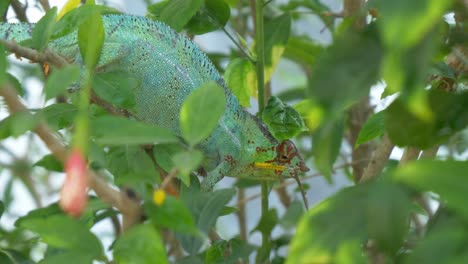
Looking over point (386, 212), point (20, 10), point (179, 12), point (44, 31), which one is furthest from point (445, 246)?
point (20, 10)

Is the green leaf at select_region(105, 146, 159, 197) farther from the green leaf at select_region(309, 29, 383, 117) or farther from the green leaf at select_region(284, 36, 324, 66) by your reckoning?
the green leaf at select_region(284, 36, 324, 66)

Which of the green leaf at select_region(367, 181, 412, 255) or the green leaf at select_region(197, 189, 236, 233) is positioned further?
the green leaf at select_region(197, 189, 236, 233)

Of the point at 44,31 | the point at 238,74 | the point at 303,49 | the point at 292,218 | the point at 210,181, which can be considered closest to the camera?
the point at 292,218

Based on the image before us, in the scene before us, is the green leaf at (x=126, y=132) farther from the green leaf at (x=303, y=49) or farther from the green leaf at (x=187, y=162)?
the green leaf at (x=303, y=49)

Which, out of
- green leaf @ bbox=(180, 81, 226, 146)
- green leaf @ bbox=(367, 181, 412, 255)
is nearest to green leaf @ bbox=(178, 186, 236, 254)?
green leaf @ bbox=(180, 81, 226, 146)

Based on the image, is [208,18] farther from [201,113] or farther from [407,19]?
[407,19]

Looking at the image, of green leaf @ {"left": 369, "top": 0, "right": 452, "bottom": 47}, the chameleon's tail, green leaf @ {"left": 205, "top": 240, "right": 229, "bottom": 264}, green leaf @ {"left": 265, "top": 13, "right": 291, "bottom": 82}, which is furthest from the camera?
the chameleon's tail
